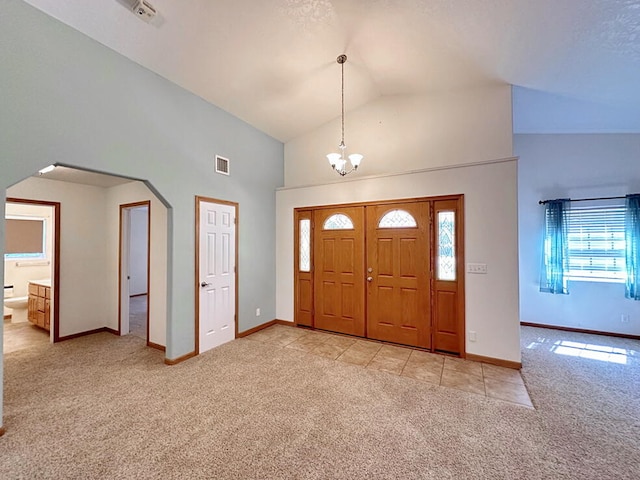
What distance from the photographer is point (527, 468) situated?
1.80m

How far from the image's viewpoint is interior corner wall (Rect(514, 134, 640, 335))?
4262 mm

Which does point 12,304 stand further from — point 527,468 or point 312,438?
point 527,468

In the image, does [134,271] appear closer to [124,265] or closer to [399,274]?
[124,265]

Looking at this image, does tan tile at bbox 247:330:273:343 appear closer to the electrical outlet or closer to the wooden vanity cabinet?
the electrical outlet

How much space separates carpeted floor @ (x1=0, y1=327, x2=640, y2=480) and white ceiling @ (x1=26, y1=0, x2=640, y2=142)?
338 cm

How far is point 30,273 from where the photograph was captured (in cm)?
578

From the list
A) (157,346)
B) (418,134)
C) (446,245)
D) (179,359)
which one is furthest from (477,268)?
(157,346)

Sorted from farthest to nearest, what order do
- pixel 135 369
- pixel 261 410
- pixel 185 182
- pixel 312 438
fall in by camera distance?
pixel 185 182 → pixel 135 369 → pixel 261 410 → pixel 312 438

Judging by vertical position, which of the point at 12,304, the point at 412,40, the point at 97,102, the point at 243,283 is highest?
the point at 412,40

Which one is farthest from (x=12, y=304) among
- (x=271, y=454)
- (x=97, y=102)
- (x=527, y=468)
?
(x=527, y=468)

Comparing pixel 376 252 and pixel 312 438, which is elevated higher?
pixel 376 252

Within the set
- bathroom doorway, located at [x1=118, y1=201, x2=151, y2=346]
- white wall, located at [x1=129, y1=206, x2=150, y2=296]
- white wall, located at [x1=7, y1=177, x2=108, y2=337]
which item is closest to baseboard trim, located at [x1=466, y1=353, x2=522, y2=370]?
bathroom doorway, located at [x1=118, y1=201, x2=151, y2=346]

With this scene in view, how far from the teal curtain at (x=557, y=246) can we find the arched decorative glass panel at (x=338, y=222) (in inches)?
140

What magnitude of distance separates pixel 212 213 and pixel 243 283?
4.16ft
